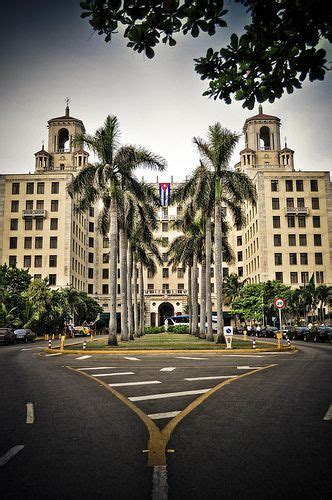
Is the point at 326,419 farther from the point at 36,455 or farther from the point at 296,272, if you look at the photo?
the point at 296,272

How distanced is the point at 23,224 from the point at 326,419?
74.4 meters

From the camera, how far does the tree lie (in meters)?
5.72

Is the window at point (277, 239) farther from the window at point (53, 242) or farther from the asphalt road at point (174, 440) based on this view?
the asphalt road at point (174, 440)

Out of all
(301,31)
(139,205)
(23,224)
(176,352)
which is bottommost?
(176,352)

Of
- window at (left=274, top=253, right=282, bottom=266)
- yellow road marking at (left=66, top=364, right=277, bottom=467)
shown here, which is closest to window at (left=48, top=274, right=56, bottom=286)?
window at (left=274, top=253, right=282, bottom=266)

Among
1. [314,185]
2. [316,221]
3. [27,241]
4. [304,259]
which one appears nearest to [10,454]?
[27,241]

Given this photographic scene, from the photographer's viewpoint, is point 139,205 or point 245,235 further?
point 245,235

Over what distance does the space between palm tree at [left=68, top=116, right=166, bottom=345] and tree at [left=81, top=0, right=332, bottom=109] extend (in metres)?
→ 22.3

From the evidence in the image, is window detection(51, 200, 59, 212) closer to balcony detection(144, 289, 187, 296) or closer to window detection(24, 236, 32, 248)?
window detection(24, 236, 32, 248)

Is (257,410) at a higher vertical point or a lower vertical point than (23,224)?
lower

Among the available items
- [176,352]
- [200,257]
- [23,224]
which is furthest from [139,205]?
[23,224]

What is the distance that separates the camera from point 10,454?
212 inches

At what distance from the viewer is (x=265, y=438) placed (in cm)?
605

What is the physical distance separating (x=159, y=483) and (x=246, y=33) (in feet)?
17.3
